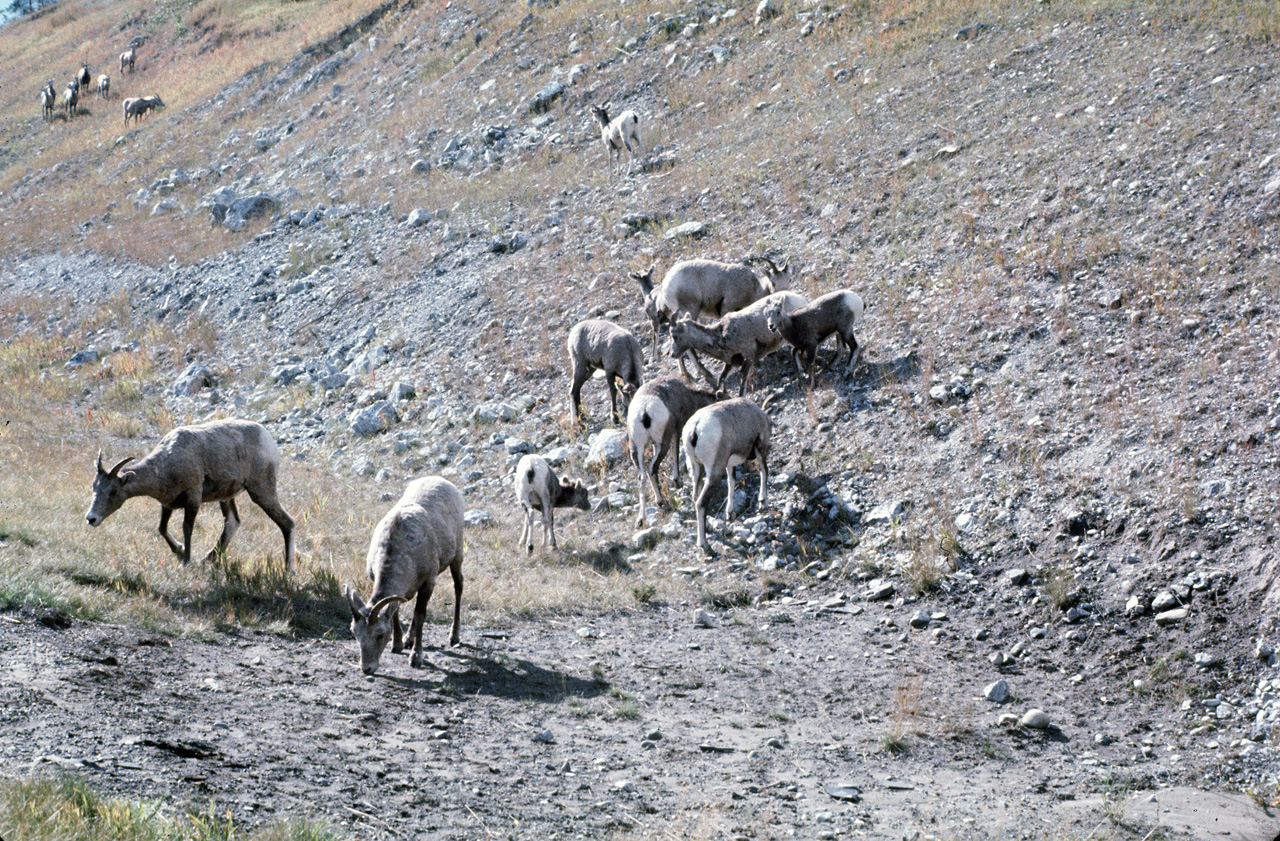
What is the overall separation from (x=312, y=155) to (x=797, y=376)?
74.1 ft

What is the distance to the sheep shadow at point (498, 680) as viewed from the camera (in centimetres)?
725

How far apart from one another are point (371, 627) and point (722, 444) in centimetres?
486

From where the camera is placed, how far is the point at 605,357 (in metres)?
13.6

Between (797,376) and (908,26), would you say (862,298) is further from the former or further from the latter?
(908,26)

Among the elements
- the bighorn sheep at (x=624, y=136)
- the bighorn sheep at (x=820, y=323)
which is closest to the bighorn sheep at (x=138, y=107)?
the bighorn sheep at (x=624, y=136)

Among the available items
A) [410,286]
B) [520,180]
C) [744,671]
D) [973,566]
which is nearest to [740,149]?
[520,180]

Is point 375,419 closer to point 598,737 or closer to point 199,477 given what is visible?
point 199,477

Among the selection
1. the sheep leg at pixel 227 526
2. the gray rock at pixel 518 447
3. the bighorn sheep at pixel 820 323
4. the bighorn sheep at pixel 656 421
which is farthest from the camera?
the gray rock at pixel 518 447

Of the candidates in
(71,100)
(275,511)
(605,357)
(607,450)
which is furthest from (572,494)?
(71,100)

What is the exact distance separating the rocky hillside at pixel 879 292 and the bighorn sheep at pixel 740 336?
1.59 feet

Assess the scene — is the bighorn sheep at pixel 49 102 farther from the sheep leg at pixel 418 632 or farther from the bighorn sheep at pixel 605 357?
the sheep leg at pixel 418 632

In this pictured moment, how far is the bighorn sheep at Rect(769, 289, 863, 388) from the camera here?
1262 centimetres

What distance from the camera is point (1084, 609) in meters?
8.25

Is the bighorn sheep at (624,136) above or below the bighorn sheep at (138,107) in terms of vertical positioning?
below
